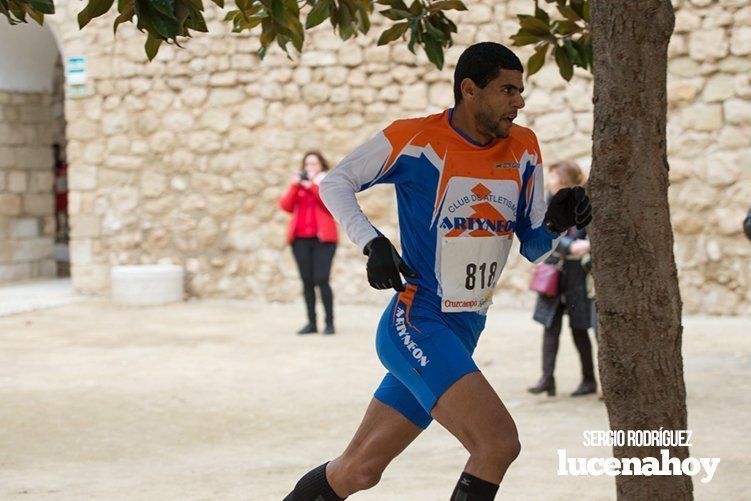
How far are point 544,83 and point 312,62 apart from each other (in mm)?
2463

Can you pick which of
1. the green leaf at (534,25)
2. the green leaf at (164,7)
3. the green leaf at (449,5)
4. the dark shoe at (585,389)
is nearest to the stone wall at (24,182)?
the dark shoe at (585,389)

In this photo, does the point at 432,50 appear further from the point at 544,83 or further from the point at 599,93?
the point at 544,83

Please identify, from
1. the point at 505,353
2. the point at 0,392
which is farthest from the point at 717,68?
the point at 0,392

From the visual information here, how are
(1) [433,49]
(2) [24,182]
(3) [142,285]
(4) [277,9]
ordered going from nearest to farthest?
1. (4) [277,9]
2. (1) [433,49]
3. (3) [142,285]
4. (2) [24,182]

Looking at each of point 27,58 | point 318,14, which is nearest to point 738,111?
point 318,14

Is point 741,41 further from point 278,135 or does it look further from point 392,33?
point 392,33

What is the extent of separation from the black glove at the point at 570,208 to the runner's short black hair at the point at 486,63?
0.39 metres

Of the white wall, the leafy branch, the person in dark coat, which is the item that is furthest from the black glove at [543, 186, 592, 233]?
the white wall

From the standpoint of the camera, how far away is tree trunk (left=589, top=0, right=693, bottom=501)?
10.6 feet

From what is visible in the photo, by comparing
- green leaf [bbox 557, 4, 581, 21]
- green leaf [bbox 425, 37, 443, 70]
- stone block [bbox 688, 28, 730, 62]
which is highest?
stone block [bbox 688, 28, 730, 62]

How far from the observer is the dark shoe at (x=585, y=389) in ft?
22.7

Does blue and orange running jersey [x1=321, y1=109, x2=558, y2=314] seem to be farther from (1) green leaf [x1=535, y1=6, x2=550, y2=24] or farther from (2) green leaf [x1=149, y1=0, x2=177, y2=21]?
(1) green leaf [x1=535, y1=6, x2=550, y2=24]

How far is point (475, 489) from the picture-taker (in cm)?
302

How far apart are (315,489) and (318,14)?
172 cm
